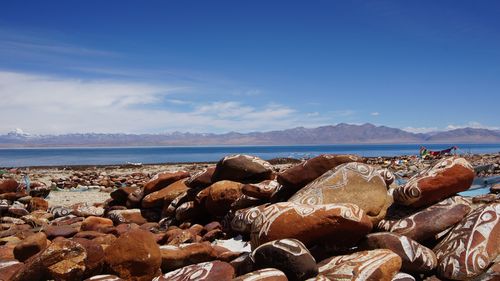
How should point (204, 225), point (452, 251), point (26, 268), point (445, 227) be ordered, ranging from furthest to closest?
point (204, 225), point (445, 227), point (452, 251), point (26, 268)

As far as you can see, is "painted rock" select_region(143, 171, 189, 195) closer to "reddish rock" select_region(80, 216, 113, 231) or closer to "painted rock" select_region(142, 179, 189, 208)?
"painted rock" select_region(142, 179, 189, 208)

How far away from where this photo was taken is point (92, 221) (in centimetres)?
859

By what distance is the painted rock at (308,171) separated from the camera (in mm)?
8141

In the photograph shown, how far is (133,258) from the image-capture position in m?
4.97

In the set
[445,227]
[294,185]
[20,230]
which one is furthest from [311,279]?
[20,230]

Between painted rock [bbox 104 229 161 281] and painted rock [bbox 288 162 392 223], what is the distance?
269 cm

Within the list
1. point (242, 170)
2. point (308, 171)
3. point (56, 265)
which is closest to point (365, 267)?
point (56, 265)

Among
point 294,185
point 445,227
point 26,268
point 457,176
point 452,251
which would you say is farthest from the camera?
point 294,185

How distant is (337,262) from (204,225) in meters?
4.02

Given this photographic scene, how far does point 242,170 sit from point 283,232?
3875 millimetres

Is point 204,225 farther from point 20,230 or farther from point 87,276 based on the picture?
point 87,276

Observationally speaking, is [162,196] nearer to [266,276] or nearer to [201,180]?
[201,180]

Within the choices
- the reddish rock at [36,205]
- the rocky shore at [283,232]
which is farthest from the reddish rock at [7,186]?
the rocky shore at [283,232]

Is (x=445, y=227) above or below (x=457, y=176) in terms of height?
below
